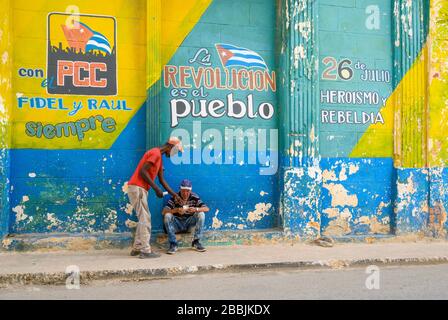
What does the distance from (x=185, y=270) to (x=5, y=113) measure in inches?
143

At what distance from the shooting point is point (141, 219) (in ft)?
24.0

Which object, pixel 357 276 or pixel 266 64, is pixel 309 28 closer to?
pixel 266 64

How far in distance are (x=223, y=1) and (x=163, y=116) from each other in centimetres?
226

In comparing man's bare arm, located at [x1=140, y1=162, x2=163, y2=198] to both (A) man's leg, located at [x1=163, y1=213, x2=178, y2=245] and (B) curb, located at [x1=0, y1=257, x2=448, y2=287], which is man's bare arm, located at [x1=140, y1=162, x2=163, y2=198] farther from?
(B) curb, located at [x1=0, y1=257, x2=448, y2=287]

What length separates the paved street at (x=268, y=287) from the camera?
557 centimetres

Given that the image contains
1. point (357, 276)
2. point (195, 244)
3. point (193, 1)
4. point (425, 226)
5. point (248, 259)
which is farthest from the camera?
point (425, 226)

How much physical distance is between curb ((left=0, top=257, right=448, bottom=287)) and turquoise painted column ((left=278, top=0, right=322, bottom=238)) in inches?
54.2

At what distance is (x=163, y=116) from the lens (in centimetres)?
830

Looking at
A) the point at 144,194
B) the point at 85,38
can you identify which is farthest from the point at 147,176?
the point at 85,38

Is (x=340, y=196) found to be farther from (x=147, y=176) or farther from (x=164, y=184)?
(x=147, y=176)

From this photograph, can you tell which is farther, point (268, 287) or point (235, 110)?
point (235, 110)

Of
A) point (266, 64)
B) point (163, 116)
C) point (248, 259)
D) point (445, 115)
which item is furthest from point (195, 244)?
point (445, 115)

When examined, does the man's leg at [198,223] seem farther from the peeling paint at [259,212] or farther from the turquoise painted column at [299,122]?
the turquoise painted column at [299,122]

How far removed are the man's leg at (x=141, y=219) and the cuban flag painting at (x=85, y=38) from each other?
7.96 ft
